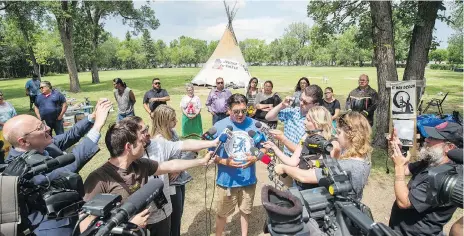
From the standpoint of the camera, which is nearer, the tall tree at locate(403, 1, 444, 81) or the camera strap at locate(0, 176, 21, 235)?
the camera strap at locate(0, 176, 21, 235)

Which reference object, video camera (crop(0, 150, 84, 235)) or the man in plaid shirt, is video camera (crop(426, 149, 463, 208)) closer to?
the man in plaid shirt

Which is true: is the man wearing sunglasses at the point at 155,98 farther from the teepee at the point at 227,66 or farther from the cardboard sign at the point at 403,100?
the cardboard sign at the point at 403,100

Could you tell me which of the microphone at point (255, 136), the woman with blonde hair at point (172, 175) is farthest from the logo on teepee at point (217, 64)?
→ the microphone at point (255, 136)

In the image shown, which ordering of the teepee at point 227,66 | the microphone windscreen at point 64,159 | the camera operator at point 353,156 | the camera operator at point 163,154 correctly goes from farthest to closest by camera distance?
1. the teepee at point 227,66
2. the camera operator at point 163,154
3. the camera operator at point 353,156
4. the microphone windscreen at point 64,159

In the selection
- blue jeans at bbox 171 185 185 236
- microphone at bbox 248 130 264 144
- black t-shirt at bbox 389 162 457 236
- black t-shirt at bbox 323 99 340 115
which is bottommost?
blue jeans at bbox 171 185 185 236

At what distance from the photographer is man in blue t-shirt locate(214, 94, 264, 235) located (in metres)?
3.54

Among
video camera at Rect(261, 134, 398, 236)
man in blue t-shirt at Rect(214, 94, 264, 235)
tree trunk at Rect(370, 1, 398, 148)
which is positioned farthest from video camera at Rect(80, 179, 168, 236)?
tree trunk at Rect(370, 1, 398, 148)

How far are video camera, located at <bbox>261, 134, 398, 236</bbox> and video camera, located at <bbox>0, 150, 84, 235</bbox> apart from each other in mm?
1265

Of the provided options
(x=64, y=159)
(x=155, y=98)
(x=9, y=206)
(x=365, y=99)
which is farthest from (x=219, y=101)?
(x=9, y=206)

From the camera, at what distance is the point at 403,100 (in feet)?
21.9

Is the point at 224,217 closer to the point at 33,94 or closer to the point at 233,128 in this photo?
the point at 233,128

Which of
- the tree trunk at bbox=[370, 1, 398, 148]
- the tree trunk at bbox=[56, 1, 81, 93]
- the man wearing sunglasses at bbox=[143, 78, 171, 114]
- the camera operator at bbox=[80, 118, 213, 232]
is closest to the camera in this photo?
the camera operator at bbox=[80, 118, 213, 232]

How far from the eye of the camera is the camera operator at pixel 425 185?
2330 millimetres

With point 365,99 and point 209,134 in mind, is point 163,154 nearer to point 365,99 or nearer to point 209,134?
point 209,134
